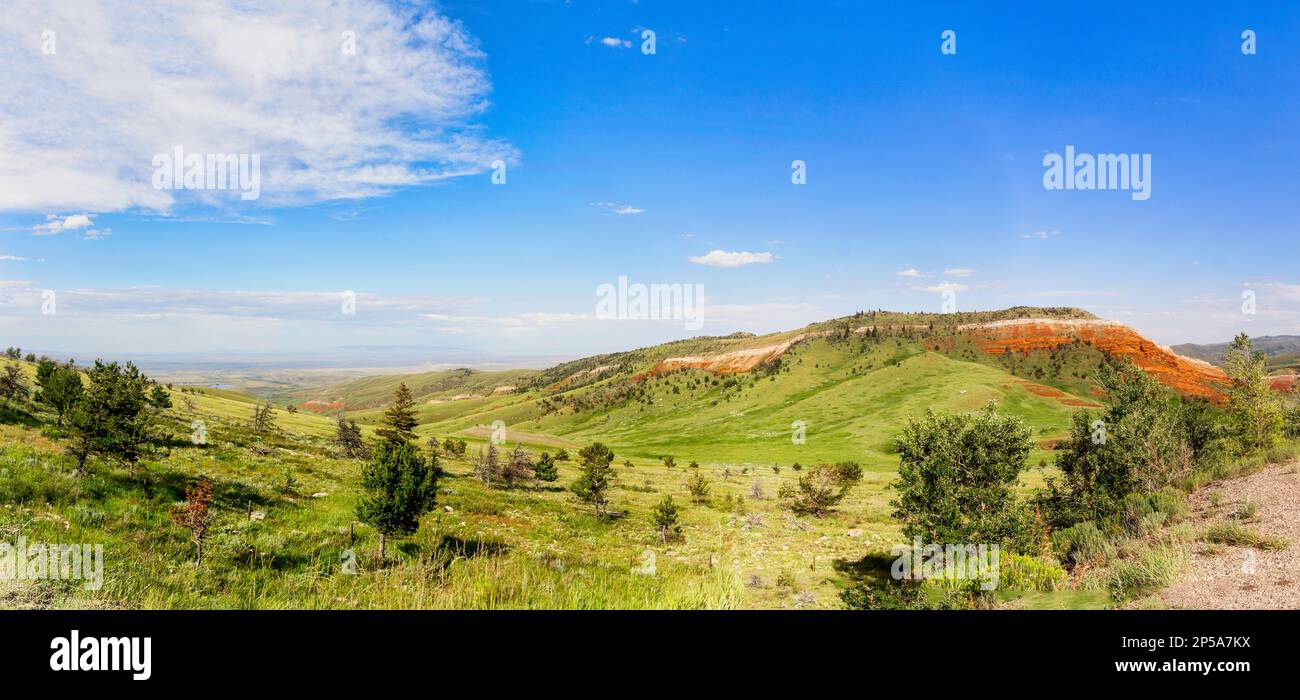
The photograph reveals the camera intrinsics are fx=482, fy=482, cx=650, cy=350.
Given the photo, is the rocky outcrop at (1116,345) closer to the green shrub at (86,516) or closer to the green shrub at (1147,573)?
the green shrub at (1147,573)

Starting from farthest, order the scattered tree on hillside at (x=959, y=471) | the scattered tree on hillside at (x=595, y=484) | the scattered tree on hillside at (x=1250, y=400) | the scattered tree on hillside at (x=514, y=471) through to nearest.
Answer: the scattered tree on hillside at (x=514, y=471), the scattered tree on hillside at (x=595, y=484), the scattered tree on hillside at (x=1250, y=400), the scattered tree on hillside at (x=959, y=471)

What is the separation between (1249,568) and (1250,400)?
4807cm

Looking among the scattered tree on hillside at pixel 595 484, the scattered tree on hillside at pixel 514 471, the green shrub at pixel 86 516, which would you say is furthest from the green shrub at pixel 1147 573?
the scattered tree on hillside at pixel 514 471

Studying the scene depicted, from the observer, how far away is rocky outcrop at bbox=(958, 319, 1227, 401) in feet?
525

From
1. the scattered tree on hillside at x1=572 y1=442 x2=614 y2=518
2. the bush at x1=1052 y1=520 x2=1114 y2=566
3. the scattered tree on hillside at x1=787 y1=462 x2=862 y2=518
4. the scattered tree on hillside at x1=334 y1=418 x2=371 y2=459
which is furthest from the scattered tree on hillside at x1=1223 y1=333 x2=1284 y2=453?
the scattered tree on hillside at x1=334 y1=418 x2=371 y2=459

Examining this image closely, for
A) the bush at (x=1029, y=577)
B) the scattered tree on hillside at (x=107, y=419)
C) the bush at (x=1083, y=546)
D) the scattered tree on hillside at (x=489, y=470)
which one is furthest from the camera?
the scattered tree on hillside at (x=489, y=470)

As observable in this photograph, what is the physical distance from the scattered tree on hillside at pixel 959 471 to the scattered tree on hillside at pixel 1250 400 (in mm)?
32911

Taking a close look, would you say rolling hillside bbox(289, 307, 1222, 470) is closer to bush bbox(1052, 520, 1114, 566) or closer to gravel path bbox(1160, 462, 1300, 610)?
bush bbox(1052, 520, 1114, 566)

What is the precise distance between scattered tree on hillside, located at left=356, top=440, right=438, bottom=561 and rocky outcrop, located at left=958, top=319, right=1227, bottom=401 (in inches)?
8340

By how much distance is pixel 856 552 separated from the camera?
108 ft

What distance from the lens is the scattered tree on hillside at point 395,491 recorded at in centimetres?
1970
